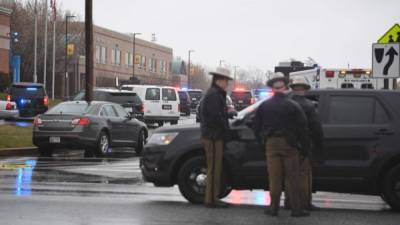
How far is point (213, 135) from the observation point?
29.6 feet

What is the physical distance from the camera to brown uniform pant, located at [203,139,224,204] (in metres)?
9.04

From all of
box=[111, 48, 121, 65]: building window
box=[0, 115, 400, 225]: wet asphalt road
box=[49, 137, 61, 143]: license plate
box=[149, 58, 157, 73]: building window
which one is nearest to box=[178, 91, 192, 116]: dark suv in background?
box=[49, 137, 61, 143]: license plate

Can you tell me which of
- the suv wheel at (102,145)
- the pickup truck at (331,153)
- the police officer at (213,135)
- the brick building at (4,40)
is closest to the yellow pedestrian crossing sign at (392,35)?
the suv wheel at (102,145)

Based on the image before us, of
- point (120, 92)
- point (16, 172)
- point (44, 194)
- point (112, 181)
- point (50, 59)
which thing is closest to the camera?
point (44, 194)

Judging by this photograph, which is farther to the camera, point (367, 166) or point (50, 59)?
point (50, 59)

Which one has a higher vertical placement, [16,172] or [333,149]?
[333,149]

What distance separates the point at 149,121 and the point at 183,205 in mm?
23626

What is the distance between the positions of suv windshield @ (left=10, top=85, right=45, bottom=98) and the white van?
4264 millimetres

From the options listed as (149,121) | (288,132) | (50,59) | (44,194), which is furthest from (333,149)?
(50,59)

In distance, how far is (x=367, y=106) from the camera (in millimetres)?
9312

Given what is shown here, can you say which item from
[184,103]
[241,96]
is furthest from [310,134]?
[184,103]

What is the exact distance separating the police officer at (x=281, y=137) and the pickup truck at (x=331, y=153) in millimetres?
637

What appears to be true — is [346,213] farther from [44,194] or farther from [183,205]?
[44,194]

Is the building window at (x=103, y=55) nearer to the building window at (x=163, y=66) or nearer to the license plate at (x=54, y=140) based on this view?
the building window at (x=163, y=66)
